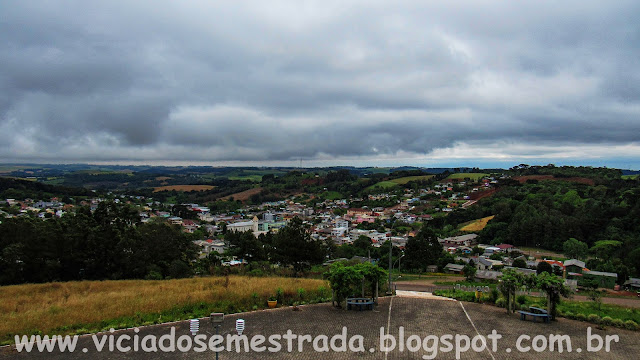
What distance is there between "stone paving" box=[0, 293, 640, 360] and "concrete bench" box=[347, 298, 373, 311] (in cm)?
31

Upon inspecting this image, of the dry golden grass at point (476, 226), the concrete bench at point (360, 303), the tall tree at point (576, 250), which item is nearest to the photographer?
the concrete bench at point (360, 303)

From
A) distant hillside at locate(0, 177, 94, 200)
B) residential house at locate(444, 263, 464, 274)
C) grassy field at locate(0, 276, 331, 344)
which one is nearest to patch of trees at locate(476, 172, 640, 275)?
residential house at locate(444, 263, 464, 274)

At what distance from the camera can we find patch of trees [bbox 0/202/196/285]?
17.4 meters

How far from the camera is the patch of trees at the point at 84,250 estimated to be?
1744cm

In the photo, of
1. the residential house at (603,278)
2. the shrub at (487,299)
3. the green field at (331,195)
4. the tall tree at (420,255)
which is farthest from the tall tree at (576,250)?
the green field at (331,195)

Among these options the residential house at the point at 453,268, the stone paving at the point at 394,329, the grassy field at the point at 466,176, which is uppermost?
the grassy field at the point at 466,176

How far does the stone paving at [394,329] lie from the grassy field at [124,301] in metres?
0.83

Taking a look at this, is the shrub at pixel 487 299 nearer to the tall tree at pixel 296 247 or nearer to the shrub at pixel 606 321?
the shrub at pixel 606 321

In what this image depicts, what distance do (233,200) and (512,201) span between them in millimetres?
75289

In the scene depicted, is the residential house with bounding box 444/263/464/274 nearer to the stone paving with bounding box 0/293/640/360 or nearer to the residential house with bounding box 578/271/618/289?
the residential house with bounding box 578/271/618/289

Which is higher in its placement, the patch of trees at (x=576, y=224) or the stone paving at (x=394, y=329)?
the stone paving at (x=394, y=329)

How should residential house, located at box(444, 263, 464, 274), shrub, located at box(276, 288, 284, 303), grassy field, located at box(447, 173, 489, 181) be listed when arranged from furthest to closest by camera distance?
grassy field, located at box(447, 173, 489, 181) → residential house, located at box(444, 263, 464, 274) → shrub, located at box(276, 288, 284, 303)

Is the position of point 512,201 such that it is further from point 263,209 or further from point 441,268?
point 263,209

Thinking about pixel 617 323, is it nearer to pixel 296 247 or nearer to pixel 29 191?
pixel 296 247
